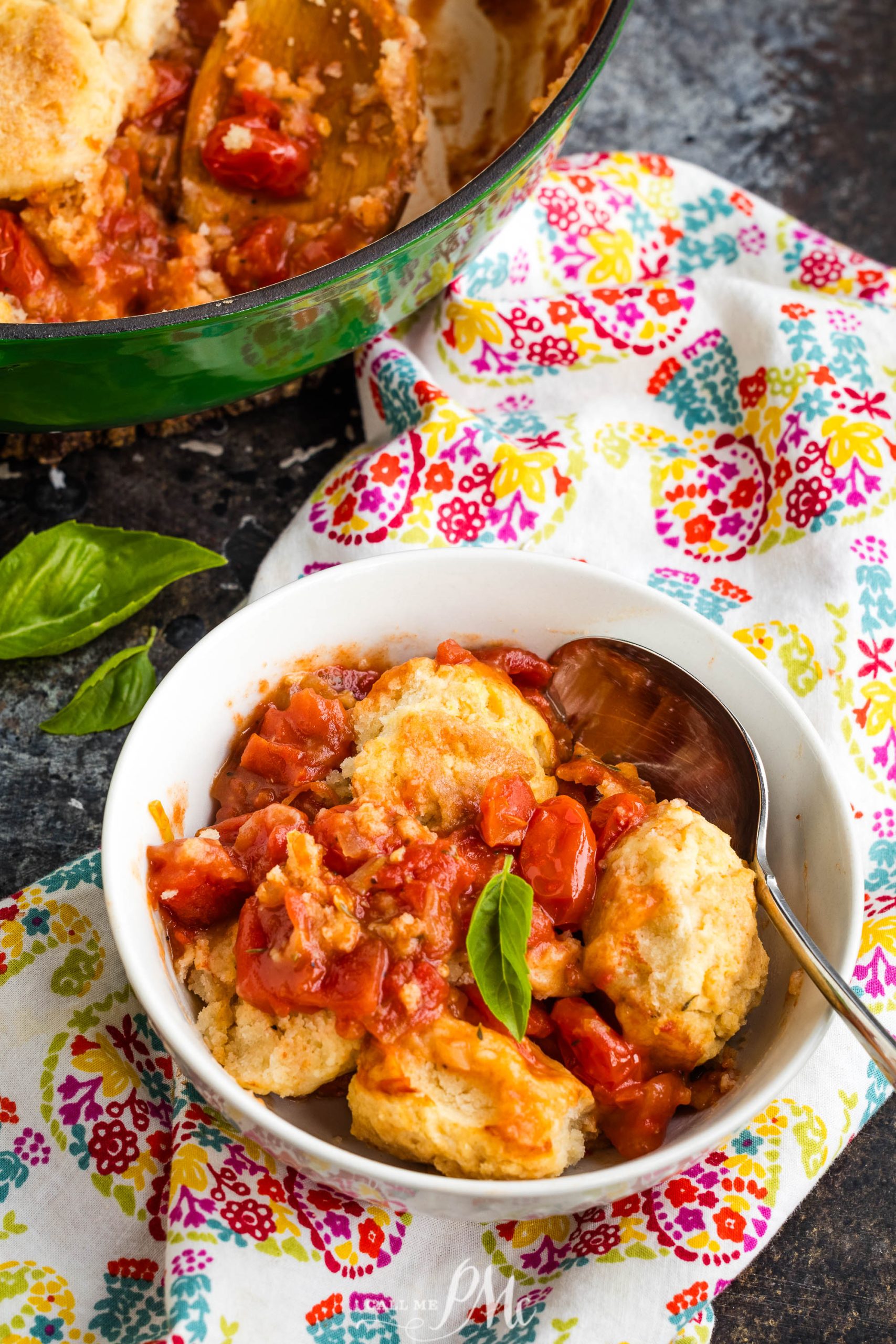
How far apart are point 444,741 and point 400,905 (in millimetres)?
311

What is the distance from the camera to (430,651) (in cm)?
231

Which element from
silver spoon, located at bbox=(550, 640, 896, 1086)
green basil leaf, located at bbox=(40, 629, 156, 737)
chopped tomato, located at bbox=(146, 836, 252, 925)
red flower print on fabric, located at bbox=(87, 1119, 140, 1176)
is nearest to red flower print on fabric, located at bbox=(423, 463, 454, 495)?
silver spoon, located at bbox=(550, 640, 896, 1086)

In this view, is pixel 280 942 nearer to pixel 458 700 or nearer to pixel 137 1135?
pixel 458 700

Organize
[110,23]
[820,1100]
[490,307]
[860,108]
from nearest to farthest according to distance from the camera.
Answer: [820,1100] → [110,23] → [490,307] → [860,108]

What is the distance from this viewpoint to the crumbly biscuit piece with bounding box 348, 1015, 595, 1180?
1.65 m

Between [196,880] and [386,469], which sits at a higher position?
[386,469]

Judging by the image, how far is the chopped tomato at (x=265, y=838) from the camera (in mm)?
1870

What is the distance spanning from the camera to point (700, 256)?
3254 mm

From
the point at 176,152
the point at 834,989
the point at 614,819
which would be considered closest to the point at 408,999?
the point at 614,819

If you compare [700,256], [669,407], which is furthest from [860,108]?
[669,407]

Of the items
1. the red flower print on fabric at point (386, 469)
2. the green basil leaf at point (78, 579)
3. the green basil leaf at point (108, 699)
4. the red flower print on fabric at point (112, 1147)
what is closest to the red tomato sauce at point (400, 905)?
the red flower print on fabric at point (112, 1147)

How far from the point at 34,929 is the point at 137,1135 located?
0.43m

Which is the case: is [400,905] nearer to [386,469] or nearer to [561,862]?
[561,862]

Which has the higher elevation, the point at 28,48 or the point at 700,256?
the point at 28,48
